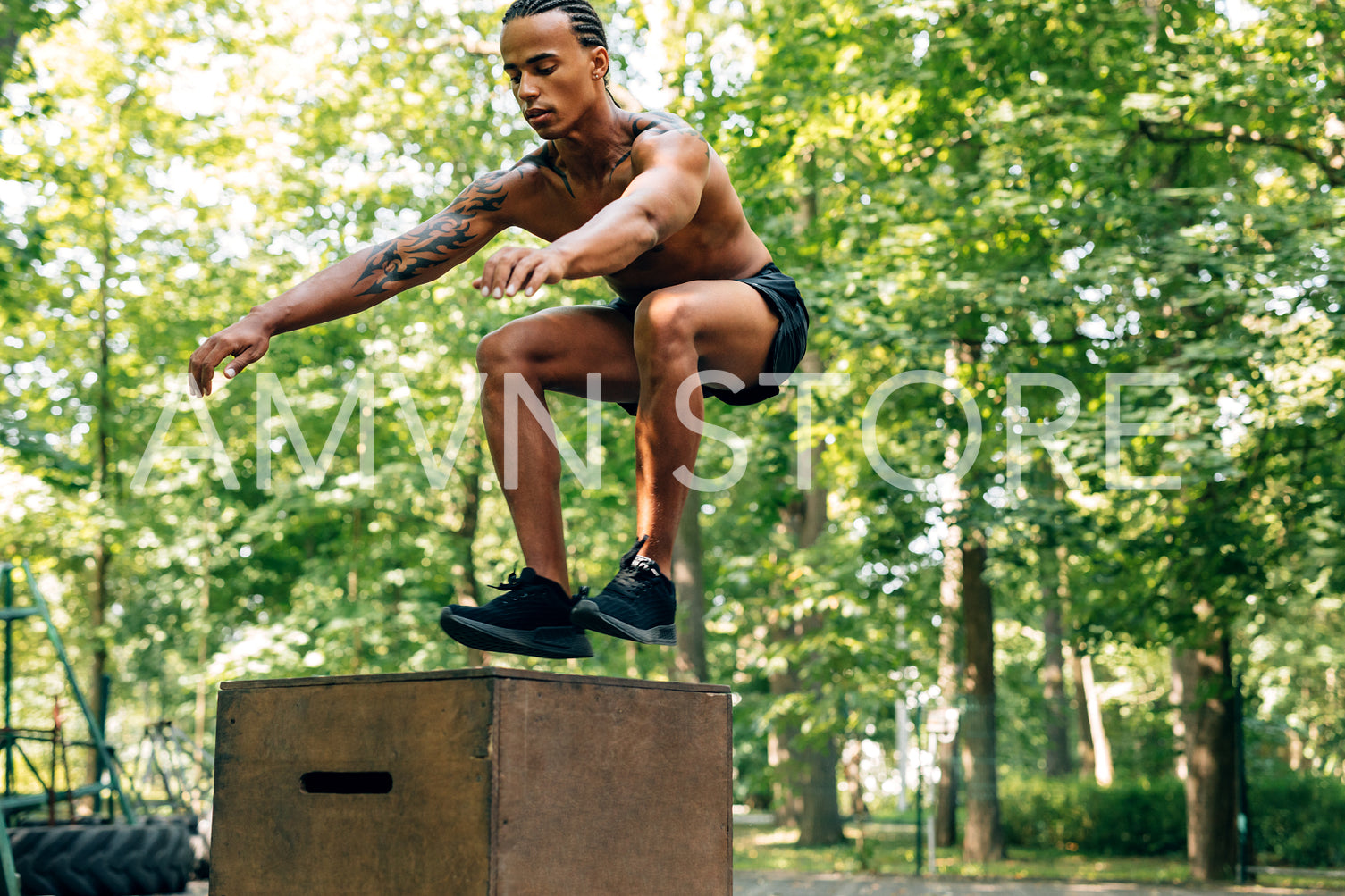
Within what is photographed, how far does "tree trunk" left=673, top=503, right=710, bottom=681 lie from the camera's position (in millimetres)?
13281

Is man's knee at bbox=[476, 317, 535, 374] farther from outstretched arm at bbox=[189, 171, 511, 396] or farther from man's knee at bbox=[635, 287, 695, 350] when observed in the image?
man's knee at bbox=[635, 287, 695, 350]

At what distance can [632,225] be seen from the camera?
231cm

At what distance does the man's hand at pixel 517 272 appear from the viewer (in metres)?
2.01

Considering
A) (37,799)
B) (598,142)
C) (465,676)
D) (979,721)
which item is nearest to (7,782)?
(37,799)

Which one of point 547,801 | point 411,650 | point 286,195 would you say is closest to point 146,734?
point 411,650

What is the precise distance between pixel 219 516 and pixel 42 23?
7.20 metres

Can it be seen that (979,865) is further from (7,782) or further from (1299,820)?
(7,782)

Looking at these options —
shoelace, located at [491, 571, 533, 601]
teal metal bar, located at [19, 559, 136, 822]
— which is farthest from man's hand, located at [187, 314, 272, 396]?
teal metal bar, located at [19, 559, 136, 822]

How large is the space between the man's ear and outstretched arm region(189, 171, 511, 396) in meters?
0.43

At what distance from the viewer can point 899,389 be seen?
32.8 feet

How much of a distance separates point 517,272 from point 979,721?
11504 mm

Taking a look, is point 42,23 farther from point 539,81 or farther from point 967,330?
point 539,81

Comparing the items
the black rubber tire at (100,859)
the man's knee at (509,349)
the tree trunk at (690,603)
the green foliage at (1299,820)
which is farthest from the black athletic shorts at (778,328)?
the green foliage at (1299,820)

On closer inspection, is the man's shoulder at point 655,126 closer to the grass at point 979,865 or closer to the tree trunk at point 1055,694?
the grass at point 979,865
